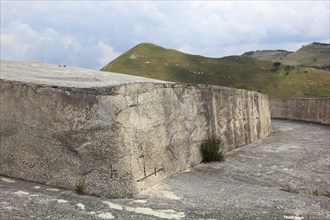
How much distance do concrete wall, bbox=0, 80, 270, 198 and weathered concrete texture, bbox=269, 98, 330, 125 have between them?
45.7 ft

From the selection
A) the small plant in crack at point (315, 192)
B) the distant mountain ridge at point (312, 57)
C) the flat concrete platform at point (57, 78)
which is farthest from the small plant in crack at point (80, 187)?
the distant mountain ridge at point (312, 57)

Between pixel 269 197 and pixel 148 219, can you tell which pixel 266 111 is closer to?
pixel 269 197

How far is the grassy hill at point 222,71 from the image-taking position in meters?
94.4

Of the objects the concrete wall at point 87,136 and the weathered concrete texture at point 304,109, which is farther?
the weathered concrete texture at point 304,109

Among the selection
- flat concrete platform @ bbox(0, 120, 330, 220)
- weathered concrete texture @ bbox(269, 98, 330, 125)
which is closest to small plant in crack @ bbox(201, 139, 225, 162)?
flat concrete platform @ bbox(0, 120, 330, 220)

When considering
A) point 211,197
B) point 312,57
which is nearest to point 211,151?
point 211,197

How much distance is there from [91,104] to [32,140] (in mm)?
986

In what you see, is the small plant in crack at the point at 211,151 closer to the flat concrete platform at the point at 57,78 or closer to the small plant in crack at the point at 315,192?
the flat concrete platform at the point at 57,78

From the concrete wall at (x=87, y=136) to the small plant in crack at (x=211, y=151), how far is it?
5.08 ft

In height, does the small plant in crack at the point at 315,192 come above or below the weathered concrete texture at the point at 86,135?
below

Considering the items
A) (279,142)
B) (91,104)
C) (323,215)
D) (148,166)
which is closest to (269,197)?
(323,215)

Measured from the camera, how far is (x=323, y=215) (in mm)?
5805

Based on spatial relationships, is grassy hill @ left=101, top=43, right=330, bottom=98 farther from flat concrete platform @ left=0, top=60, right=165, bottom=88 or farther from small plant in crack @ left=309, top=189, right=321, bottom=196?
small plant in crack @ left=309, top=189, right=321, bottom=196

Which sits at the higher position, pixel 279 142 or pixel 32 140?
pixel 32 140
